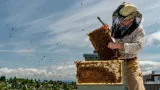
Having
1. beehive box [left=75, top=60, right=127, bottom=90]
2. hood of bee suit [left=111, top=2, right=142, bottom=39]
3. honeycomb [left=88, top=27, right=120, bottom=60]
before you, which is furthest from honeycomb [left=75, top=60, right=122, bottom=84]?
hood of bee suit [left=111, top=2, right=142, bottom=39]

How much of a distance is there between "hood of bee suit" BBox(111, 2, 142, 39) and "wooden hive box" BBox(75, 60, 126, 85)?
1.81 feet

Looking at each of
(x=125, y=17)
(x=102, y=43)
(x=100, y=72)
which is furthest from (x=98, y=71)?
(x=125, y=17)

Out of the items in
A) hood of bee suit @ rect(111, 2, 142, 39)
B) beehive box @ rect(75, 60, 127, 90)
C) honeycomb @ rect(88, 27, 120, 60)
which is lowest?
beehive box @ rect(75, 60, 127, 90)

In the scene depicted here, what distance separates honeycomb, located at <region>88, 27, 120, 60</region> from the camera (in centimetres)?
510

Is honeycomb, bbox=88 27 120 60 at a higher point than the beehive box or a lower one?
higher

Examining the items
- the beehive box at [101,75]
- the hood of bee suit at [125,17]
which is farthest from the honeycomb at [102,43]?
the beehive box at [101,75]

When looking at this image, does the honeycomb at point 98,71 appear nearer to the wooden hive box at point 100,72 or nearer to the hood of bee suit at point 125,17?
the wooden hive box at point 100,72

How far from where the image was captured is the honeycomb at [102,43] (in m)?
5.10

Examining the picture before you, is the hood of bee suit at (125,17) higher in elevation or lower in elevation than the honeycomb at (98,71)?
higher

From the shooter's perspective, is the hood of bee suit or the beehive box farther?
the hood of bee suit

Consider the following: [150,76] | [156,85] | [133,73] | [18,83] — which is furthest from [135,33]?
[18,83]

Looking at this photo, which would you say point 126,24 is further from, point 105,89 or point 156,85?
point 156,85

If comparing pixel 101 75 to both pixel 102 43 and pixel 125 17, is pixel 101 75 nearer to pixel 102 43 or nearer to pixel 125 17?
pixel 102 43

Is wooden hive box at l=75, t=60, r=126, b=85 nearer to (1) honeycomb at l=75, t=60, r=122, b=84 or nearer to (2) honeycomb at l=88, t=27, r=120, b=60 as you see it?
(1) honeycomb at l=75, t=60, r=122, b=84
